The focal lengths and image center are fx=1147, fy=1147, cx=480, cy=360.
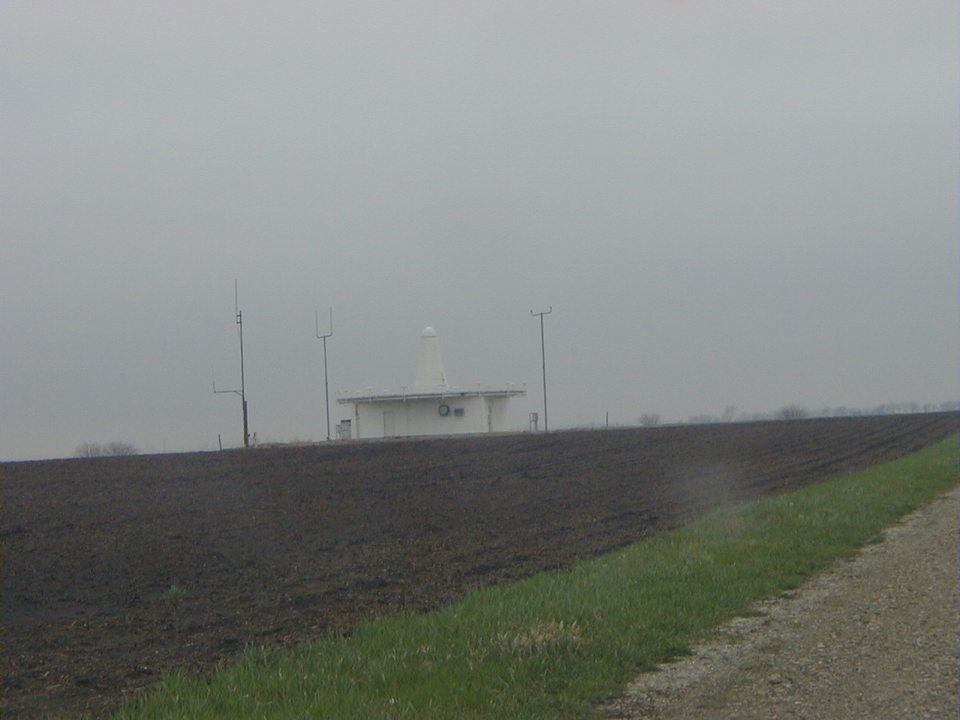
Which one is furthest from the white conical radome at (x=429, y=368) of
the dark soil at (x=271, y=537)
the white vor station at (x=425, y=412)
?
the dark soil at (x=271, y=537)

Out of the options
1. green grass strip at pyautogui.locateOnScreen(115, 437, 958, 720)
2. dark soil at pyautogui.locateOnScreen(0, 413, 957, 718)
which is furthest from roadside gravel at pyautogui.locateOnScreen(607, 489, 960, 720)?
dark soil at pyautogui.locateOnScreen(0, 413, 957, 718)

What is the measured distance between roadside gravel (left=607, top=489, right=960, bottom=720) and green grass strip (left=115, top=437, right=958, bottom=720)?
327mm

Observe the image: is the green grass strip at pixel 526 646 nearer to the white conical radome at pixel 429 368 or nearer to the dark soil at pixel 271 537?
the dark soil at pixel 271 537

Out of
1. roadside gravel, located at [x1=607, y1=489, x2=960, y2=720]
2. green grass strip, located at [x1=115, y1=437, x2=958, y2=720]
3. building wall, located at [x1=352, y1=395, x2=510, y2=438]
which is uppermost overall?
building wall, located at [x1=352, y1=395, x2=510, y2=438]

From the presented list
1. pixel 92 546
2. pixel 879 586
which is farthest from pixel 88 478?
pixel 879 586

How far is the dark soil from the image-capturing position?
31.9 feet

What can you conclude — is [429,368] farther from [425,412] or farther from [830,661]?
[830,661]

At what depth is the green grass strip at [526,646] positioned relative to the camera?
7344 mm

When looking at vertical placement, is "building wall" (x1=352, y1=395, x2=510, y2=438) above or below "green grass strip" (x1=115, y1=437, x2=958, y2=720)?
above

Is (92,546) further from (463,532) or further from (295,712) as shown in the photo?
(295,712)

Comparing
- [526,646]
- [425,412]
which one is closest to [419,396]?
[425,412]

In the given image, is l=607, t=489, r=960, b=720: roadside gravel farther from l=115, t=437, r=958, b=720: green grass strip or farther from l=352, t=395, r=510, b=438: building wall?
l=352, t=395, r=510, b=438: building wall

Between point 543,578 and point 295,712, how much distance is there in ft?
17.7

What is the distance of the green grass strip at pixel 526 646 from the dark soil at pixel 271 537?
2.30 feet
